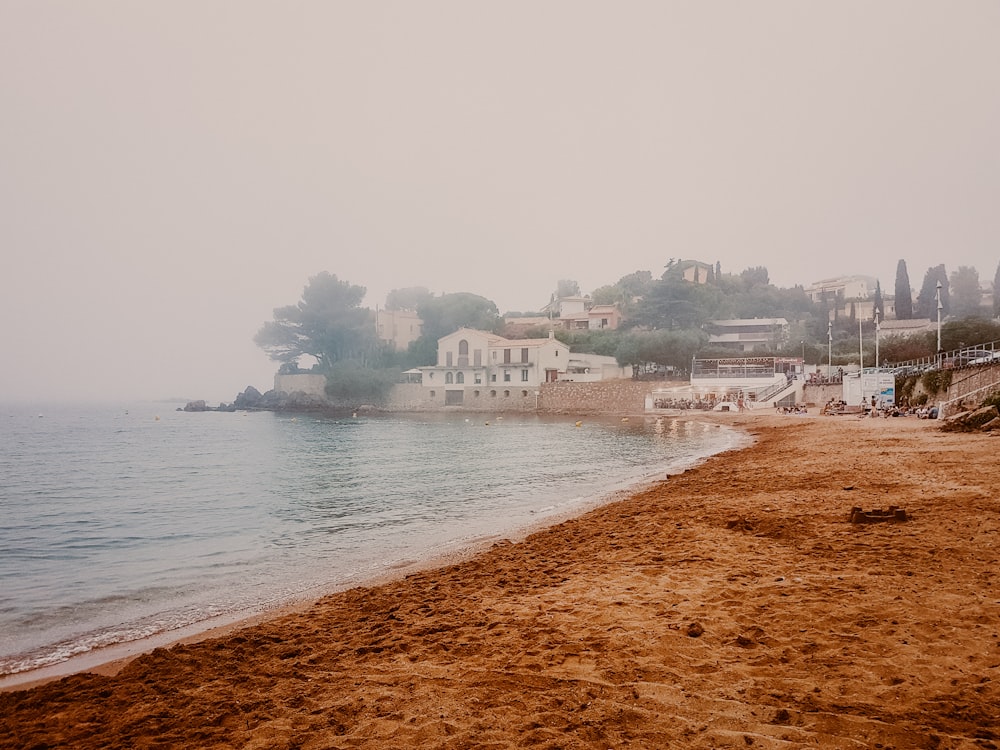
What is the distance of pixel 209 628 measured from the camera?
7.23m

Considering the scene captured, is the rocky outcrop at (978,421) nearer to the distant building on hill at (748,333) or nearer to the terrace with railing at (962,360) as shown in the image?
the terrace with railing at (962,360)

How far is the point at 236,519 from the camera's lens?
15312mm

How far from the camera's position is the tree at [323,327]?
339 ft

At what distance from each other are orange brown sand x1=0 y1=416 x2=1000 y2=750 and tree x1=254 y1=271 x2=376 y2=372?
99.2 metres

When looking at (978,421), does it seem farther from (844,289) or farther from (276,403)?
(844,289)

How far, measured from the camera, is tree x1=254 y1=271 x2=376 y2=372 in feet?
339

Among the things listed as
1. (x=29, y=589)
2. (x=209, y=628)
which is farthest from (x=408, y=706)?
(x=29, y=589)

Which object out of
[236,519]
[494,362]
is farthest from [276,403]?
[236,519]

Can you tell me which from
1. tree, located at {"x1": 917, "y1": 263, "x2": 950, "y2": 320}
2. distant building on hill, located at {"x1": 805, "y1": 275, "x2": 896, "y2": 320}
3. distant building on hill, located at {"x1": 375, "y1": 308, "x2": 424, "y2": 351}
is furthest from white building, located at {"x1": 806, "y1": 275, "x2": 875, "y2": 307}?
distant building on hill, located at {"x1": 375, "y1": 308, "x2": 424, "y2": 351}

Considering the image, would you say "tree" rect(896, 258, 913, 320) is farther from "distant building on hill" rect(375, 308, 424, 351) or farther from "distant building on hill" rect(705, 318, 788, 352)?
"distant building on hill" rect(375, 308, 424, 351)

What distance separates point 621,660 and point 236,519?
13.5 metres

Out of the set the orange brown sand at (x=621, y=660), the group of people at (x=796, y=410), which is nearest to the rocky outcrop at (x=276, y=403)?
the group of people at (x=796, y=410)

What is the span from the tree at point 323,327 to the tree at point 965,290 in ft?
350

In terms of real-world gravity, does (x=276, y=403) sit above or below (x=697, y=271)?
below
